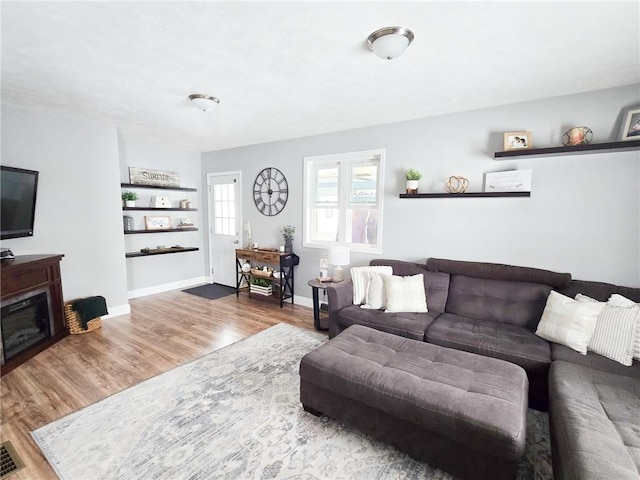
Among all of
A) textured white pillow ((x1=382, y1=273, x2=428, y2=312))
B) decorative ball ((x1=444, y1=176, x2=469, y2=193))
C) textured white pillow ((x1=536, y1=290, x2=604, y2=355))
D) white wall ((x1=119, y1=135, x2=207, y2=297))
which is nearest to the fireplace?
white wall ((x1=119, y1=135, x2=207, y2=297))

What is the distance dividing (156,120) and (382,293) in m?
3.24

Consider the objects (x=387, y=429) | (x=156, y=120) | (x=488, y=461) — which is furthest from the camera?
(x=156, y=120)

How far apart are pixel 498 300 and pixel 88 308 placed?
435 centimetres

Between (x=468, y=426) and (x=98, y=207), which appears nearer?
(x=468, y=426)

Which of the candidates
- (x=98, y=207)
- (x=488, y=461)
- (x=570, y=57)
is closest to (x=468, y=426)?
(x=488, y=461)

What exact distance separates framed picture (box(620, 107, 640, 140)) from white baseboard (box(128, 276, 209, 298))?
232 inches

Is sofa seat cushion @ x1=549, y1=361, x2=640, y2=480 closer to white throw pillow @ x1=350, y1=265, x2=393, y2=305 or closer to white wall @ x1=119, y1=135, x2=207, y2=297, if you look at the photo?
white throw pillow @ x1=350, y1=265, x2=393, y2=305

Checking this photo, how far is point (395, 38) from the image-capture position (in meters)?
1.68

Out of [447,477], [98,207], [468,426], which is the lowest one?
[447,477]

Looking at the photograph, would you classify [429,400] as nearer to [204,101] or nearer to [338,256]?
[338,256]

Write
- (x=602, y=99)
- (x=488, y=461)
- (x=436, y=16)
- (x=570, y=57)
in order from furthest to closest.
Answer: (x=602, y=99)
(x=570, y=57)
(x=436, y=16)
(x=488, y=461)

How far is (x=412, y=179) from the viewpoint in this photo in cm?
320

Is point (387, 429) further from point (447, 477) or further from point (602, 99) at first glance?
point (602, 99)

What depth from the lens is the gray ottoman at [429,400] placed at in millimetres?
1390
